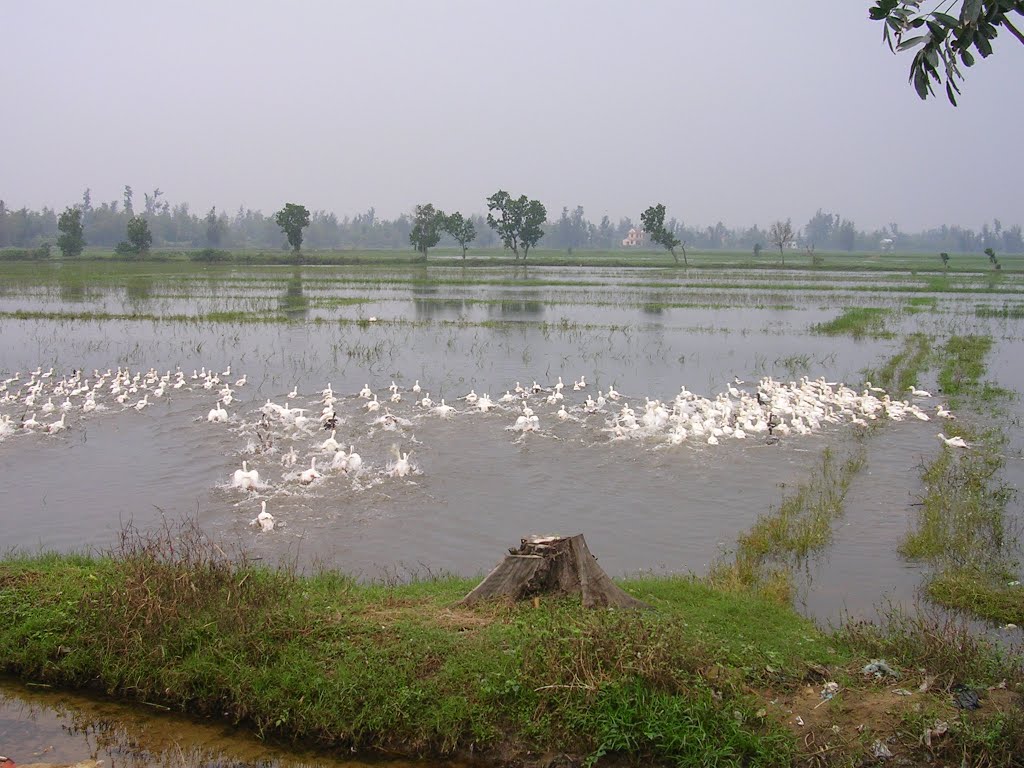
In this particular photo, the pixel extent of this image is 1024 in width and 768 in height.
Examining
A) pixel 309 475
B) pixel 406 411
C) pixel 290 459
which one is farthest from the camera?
pixel 406 411

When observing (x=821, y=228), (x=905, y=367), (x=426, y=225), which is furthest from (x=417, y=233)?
(x=821, y=228)

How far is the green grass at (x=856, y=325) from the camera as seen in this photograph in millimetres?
27109

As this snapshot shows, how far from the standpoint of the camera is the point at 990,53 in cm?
482

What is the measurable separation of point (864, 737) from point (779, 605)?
240 cm

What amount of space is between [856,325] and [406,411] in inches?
762

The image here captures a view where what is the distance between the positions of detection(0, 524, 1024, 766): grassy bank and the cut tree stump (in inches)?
7.3

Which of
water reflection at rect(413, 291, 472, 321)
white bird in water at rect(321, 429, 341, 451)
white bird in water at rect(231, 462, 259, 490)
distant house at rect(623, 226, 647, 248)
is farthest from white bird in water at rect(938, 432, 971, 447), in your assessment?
distant house at rect(623, 226, 647, 248)

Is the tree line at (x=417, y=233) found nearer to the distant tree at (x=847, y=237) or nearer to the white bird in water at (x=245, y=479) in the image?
the distant tree at (x=847, y=237)

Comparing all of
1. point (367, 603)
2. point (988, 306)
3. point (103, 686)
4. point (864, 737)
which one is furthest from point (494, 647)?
point (988, 306)

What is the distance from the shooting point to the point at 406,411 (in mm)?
15555

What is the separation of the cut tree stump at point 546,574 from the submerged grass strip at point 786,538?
1865mm

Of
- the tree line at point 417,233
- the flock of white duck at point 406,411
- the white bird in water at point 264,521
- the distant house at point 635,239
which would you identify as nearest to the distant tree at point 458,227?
the tree line at point 417,233

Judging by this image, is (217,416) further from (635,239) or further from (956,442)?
(635,239)

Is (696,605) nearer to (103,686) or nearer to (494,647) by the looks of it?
(494,647)
